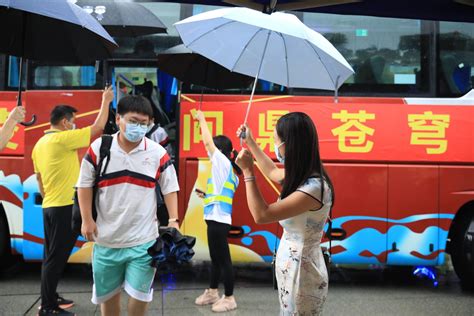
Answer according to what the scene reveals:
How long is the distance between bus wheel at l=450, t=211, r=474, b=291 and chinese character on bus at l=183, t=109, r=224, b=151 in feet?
9.55

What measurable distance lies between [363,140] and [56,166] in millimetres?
3225

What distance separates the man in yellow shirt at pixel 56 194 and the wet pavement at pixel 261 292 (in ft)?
1.95

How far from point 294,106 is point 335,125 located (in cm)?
50

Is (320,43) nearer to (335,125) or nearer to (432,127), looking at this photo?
(335,125)

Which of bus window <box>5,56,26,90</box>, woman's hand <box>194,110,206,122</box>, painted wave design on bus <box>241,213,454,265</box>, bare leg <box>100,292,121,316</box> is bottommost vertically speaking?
bare leg <box>100,292,121,316</box>

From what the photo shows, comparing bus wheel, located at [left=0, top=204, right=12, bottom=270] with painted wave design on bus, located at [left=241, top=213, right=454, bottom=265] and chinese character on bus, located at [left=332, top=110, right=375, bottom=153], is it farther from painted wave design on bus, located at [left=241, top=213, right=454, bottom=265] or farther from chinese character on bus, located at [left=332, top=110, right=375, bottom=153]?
chinese character on bus, located at [left=332, top=110, right=375, bottom=153]

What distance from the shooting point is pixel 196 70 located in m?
5.99

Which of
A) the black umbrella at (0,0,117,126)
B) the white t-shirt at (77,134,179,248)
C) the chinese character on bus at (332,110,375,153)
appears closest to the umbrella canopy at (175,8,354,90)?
the black umbrella at (0,0,117,126)

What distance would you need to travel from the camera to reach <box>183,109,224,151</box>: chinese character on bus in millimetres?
5992

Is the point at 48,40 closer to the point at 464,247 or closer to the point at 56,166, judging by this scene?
the point at 56,166

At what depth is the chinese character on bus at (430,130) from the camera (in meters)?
6.00

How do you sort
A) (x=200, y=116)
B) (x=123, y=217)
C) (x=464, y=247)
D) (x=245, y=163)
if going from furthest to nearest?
(x=464, y=247)
(x=200, y=116)
(x=123, y=217)
(x=245, y=163)

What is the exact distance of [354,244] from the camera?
6.04 m

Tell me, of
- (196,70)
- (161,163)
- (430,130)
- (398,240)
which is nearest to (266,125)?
(196,70)
